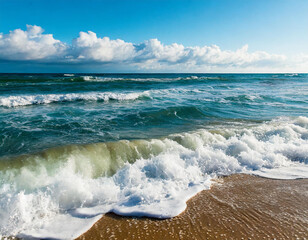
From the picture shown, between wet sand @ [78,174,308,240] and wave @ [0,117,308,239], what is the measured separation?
22 cm

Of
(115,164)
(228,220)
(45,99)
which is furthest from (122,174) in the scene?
(45,99)

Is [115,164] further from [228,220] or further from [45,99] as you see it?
[45,99]

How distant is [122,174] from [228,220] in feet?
8.50

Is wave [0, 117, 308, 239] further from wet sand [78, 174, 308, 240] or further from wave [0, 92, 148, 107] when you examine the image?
wave [0, 92, 148, 107]

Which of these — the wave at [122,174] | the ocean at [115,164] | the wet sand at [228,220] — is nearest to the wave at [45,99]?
the ocean at [115,164]

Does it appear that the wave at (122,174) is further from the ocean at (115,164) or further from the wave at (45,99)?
the wave at (45,99)

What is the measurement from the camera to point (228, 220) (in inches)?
→ 141

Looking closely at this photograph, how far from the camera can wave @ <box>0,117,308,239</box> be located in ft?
12.2

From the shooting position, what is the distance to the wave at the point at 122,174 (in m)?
3.72

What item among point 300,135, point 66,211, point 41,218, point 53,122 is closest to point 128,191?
point 66,211

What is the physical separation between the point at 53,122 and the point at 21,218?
669 cm

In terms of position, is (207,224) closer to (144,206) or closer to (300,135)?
(144,206)

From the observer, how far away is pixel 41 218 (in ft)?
12.0

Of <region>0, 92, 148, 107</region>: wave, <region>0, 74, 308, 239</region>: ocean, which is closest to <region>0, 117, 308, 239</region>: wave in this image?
<region>0, 74, 308, 239</region>: ocean
